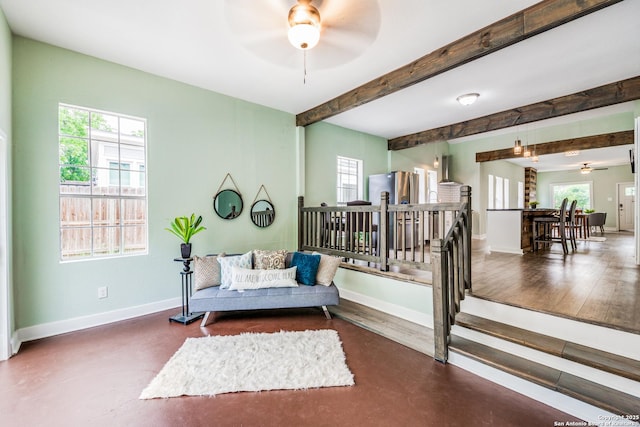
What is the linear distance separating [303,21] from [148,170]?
103 inches

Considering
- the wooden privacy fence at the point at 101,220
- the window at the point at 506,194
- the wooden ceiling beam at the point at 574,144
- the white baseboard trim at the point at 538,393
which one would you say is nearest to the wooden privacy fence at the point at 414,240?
the white baseboard trim at the point at 538,393

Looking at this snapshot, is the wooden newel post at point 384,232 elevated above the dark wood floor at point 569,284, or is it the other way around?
the wooden newel post at point 384,232

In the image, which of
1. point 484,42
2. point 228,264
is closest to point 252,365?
point 228,264

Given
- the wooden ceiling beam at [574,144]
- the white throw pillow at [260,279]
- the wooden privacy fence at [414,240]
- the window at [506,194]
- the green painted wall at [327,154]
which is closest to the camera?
the wooden privacy fence at [414,240]

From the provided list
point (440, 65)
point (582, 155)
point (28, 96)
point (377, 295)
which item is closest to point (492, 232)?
point (377, 295)

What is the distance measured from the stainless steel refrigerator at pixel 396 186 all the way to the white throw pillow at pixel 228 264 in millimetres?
3416

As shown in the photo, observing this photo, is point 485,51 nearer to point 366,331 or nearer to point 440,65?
point 440,65

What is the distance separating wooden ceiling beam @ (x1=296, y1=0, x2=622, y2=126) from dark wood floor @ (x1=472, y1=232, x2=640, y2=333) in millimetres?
2302

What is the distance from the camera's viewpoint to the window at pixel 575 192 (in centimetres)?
1141

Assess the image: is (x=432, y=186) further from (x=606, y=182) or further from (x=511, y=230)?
(x=606, y=182)

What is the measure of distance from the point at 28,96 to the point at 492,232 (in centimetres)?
727

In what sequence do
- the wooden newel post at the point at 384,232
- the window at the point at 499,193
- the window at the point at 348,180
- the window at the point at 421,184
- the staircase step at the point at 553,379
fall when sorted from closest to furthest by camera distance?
the staircase step at the point at 553,379, the wooden newel post at the point at 384,232, the window at the point at 348,180, the window at the point at 421,184, the window at the point at 499,193

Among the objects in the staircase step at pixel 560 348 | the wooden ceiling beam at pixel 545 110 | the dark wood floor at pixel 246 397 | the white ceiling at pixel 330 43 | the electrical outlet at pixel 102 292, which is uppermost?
the white ceiling at pixel 330 43

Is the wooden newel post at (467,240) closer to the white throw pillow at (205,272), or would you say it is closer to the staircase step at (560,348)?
the staircase step at (560,348)
